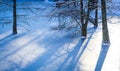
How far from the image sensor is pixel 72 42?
18.1 metres

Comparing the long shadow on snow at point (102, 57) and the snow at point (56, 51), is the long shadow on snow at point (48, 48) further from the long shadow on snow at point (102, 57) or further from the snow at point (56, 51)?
the long shadow on snow at point (102, 57)

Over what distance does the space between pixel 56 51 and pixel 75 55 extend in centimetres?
138

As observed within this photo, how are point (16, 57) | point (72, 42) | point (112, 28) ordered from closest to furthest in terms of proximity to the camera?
point (16, 57), point (72, 42), point (112, 28)

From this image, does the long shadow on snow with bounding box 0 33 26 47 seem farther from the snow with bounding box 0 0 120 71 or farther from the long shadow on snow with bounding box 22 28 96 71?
the long shadow on snow with bounding box 22 28 96 71

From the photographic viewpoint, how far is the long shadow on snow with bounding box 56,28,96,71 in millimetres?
13461

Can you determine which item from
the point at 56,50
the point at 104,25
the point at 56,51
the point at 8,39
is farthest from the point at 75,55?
the point at 8,39

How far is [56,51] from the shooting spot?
16234 millimetres

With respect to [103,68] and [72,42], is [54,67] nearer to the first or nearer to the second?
[103,68]

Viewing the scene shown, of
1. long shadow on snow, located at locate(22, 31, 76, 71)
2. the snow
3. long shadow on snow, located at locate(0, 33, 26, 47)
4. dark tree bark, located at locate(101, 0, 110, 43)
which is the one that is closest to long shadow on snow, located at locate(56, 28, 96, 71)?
the snow

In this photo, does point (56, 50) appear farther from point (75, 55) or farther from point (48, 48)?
point (75, 55)

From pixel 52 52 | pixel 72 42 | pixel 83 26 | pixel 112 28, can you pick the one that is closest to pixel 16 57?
pixel 52 52

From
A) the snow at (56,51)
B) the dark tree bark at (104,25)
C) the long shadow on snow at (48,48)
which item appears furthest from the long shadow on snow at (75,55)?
the dark tree bark at (104,25)

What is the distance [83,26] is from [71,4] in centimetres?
166

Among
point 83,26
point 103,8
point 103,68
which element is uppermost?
point 103,8
